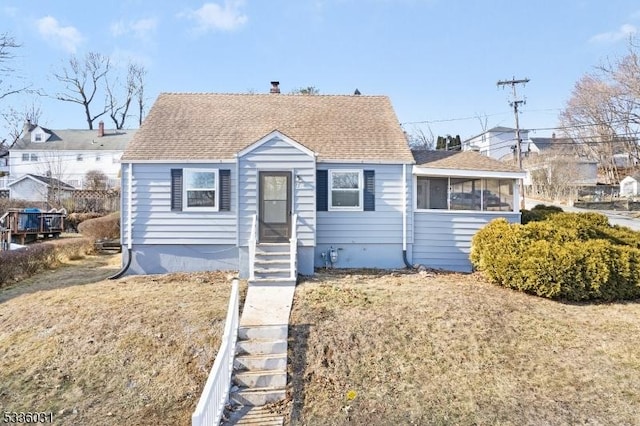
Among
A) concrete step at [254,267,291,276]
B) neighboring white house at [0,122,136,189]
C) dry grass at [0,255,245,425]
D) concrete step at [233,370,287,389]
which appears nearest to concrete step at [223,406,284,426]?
concrete step at [233,370,287,389]

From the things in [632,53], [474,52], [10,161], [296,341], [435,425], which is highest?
[632,53]

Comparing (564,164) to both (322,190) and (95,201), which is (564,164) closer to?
(322,190)

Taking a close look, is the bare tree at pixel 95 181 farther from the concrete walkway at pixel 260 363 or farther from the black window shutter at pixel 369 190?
the concrete walkway at pixel 260 363

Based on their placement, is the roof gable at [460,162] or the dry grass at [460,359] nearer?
the dry grass at [460,359]

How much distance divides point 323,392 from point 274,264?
4.44m

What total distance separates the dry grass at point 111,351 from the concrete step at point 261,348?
0.45m

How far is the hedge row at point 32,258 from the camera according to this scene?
10438 millimetres

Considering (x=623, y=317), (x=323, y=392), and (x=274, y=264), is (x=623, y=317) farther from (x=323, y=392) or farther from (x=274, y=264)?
(x=274, y=264)

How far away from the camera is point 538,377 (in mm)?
5426

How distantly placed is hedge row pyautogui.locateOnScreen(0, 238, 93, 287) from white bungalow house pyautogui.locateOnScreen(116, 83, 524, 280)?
123 inches

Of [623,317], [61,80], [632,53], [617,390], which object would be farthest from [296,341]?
[61,80]

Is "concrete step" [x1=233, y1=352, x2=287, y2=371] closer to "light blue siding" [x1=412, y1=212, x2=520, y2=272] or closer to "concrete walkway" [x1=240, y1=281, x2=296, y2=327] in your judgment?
"concrete walkway" [x1=240, y1=281, x2=296, y2=327]

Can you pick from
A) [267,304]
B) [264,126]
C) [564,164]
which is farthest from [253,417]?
[564,164]

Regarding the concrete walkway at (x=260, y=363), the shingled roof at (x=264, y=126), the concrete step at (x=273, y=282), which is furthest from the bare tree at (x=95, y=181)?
the concrete walkway at (x=260, y=363)
